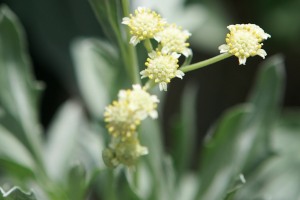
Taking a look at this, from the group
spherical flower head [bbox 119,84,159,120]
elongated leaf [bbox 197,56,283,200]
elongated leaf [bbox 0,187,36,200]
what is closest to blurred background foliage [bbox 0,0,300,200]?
elongated leaf [bbox 197,56,283,200]

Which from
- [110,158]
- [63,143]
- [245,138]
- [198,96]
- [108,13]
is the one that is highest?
[198,96]

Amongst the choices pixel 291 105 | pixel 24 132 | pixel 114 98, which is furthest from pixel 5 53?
pixel 291 105

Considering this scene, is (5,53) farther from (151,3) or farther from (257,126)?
(257,126)

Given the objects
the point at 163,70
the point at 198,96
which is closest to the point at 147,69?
the point at 163,70

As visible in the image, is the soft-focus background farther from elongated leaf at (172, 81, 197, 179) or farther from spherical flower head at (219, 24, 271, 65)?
spherical flower head at (219, 24, 271, 65)

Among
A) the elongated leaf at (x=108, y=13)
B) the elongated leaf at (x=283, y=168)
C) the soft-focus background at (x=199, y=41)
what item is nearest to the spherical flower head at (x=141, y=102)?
the elongated leaf at (x=108, y=13)

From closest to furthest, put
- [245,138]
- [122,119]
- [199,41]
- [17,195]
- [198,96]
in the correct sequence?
[122,119] → [17,195] → [245,138] → [199,41] → [198,96]

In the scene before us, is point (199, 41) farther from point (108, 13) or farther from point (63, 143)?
point (108, 13)

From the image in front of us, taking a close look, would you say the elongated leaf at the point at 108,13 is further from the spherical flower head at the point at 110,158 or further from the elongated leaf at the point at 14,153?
the elongated leaf at the point at 14,153
